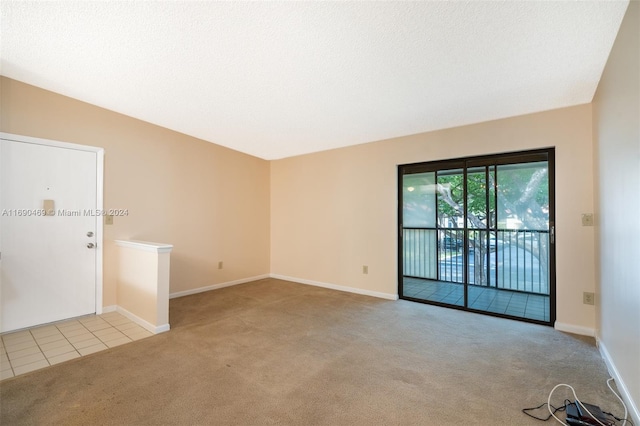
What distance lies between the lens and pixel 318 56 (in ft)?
7.63

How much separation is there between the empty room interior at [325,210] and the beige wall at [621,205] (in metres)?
0.03

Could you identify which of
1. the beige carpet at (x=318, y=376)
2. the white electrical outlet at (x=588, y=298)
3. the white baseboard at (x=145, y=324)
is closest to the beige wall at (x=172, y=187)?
the white baseboard at (x=145, y=324)

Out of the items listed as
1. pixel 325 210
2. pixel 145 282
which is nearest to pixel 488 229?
pixel 325 210

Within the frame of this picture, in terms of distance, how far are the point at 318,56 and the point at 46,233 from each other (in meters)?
3.53

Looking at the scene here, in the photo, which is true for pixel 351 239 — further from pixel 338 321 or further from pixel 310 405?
pixel 310 405

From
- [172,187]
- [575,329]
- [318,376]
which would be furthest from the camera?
[172,187]

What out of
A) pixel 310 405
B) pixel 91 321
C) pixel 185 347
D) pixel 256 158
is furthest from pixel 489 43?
pixel 91 321

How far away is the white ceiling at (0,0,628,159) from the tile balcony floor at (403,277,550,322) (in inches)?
93.5

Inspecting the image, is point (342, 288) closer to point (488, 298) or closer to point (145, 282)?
point (488, 298)

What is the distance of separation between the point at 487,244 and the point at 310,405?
10.8 feet

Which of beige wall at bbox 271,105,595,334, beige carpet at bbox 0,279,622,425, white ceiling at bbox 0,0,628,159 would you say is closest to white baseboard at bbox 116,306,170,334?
beige carpet at bbox 0,279,622,425

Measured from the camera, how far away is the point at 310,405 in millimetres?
1827

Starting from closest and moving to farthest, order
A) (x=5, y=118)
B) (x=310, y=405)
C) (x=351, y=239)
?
1. (x=310, y=405)
2. (x=5, y=118)
3. (x=351, y=239)

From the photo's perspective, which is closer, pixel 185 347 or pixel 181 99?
pixel 185 347
